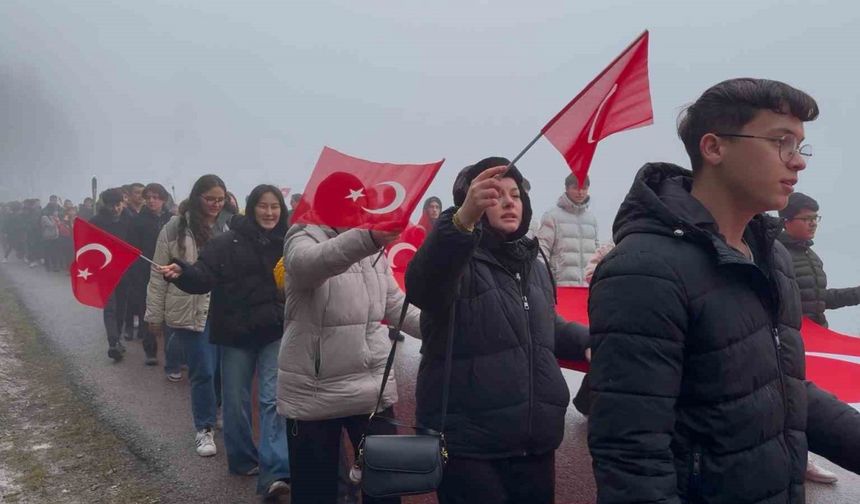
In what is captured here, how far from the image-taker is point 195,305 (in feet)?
18.7

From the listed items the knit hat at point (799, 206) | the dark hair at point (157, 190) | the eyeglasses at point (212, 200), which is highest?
the dark hair at point (157, 190)

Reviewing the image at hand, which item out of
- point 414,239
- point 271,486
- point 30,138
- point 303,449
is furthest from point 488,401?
point 30,138

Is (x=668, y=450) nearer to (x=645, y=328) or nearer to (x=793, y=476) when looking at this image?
(x=645, y=328)

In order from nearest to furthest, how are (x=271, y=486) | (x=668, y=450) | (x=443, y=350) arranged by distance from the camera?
(x=668, y=450) → (x=443, y=350) → (x=271, y=486)

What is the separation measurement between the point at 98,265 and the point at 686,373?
485 centimetres

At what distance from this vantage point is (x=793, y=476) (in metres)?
1.83

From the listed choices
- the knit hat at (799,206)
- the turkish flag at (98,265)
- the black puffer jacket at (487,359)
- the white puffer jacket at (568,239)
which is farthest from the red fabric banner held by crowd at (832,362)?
the turkish flag at (98,265)

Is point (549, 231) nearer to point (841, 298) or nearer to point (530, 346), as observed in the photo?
point (841, 298)

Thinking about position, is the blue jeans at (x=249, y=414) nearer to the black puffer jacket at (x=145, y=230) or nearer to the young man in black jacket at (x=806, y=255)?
the young man in black jacket at (x=806, y=255)

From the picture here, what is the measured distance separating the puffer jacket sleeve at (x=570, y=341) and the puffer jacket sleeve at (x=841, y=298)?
326 centimetres

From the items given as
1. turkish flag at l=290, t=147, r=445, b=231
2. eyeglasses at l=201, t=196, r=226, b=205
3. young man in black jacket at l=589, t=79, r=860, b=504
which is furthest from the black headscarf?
eyeglasses at l=201, t=196, r=226, b=205

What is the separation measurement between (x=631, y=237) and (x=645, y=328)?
252mm

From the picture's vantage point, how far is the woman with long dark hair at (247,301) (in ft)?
14.5

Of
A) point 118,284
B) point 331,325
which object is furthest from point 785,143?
point 118,284
